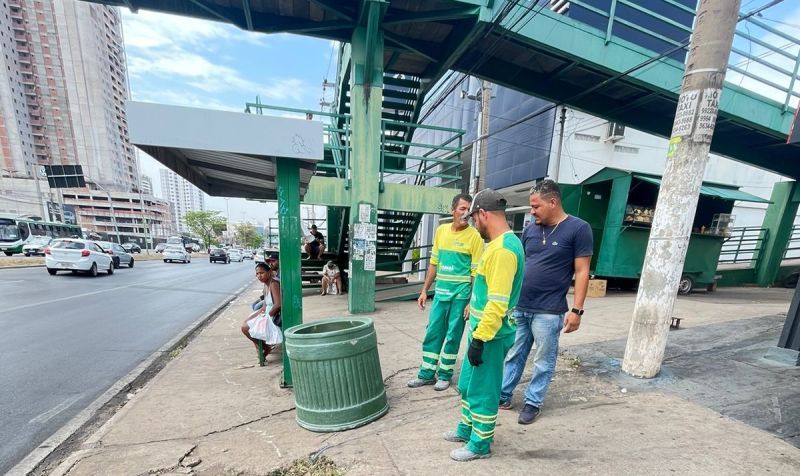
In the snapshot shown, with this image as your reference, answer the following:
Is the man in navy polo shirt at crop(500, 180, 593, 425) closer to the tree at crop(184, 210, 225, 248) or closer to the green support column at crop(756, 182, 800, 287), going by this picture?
the green support column at crop(756, 182, 800, 287)

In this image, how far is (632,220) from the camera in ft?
25.8

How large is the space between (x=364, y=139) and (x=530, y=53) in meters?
3.81

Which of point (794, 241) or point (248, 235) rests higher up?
point (794, 241)

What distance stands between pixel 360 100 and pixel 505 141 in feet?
27.4

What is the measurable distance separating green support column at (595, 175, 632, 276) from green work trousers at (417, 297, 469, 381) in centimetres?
646

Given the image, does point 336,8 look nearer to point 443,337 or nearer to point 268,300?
point 268,300

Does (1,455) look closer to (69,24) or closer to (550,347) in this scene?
(550,347)

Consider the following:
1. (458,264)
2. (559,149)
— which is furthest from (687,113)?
(559,149)

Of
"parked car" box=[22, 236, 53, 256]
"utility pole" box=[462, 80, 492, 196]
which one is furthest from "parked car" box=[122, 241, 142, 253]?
"utility pole" box=[462, 80, 492, 196]

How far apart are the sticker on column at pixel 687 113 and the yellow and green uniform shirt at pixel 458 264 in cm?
204

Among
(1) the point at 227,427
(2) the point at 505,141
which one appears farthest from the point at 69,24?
(1) the point at 227,427

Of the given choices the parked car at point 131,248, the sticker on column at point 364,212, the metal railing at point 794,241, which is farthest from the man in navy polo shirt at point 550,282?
the parked car at point 131,248

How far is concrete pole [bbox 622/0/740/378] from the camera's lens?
9.23ft

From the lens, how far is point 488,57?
6727 millimetres
